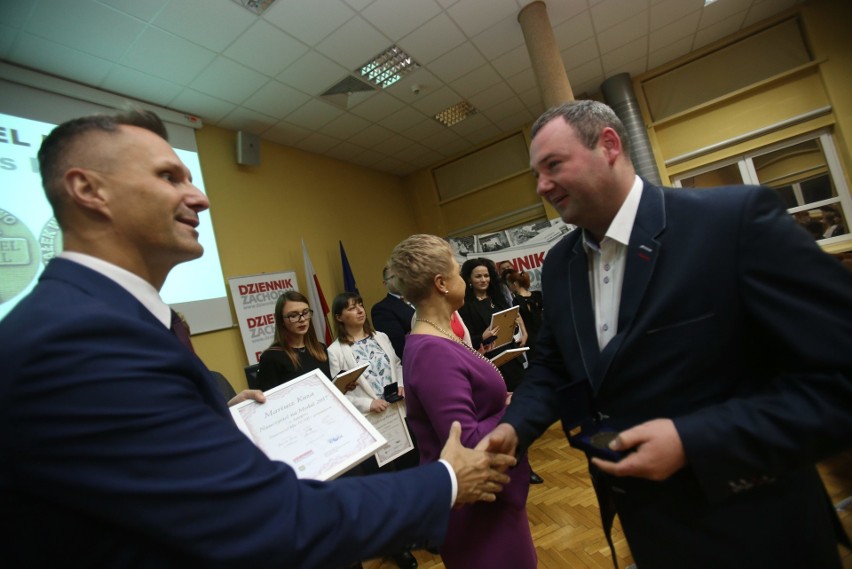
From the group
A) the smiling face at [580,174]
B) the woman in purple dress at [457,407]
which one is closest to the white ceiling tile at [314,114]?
the woman in purple dress at [457,407]

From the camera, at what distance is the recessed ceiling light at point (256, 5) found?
308 centimetres

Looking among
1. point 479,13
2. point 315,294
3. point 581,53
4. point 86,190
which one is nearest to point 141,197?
point 86,190

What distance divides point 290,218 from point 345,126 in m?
1.44

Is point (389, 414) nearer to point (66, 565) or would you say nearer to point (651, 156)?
point (66, 565)

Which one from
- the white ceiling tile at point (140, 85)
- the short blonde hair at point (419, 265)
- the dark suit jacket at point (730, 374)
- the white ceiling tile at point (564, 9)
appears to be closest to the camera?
the dark suit jacket at point (730, 374)

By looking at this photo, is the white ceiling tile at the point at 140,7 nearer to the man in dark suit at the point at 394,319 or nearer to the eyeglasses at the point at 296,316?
the eyeglasses at the point at 296,316

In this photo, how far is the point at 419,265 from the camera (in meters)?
1.52

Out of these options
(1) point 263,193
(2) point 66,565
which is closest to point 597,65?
(1) point 263,193

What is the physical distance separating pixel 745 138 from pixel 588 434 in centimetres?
660

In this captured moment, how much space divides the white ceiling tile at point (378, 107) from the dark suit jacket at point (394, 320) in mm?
2673

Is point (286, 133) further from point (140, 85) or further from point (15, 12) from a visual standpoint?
point (15, 12)

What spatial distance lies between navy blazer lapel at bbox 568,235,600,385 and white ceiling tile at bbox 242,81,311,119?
161 inches

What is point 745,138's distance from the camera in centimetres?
551

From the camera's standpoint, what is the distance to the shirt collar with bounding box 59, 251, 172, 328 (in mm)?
758
